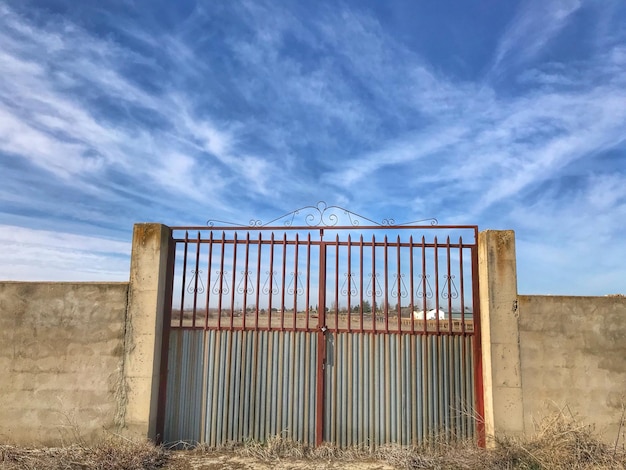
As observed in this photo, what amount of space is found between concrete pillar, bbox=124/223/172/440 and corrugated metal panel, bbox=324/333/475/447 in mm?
2211

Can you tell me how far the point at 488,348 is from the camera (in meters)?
5.65

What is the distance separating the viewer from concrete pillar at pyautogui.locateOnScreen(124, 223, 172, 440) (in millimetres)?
5707

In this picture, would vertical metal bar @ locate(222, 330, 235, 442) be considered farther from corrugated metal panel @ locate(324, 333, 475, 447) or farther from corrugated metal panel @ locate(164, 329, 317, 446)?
corrugated metal panel @ locate(324, 333, 475, 447)

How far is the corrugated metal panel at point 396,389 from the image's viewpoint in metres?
5.74

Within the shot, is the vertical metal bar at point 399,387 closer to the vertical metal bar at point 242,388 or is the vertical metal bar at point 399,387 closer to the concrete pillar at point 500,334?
the concrete pillar at point 500,334

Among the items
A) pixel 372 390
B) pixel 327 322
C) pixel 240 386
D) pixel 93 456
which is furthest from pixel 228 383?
pixel 372 390

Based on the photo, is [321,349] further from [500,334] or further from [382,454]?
[500,334]

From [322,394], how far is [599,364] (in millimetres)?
3451

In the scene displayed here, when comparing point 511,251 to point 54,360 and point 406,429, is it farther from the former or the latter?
point 54,360

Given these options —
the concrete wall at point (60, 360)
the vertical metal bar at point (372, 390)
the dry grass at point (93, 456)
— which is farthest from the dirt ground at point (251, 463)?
the concrete wall at point (60, 360)

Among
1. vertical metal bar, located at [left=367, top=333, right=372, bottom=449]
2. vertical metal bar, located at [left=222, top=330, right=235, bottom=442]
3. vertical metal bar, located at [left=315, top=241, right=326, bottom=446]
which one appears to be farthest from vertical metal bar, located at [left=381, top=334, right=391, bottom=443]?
vertical metal bar, located at [left=222, top=330, right=235, bottom=442]

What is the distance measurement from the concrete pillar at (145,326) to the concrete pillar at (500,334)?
13.7ft

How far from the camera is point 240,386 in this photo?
5.97 metres

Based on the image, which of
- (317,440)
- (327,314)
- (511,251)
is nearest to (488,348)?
(511,251)
